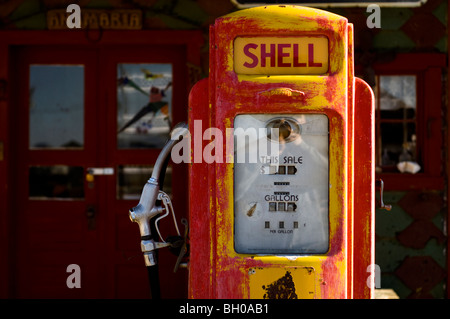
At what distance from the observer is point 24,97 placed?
18.1 ft

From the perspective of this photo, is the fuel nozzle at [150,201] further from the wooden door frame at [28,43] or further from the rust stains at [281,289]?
the wooden door frame at [28,43]

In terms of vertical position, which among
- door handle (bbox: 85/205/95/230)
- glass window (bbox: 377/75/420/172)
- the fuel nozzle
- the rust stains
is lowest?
the rust stains

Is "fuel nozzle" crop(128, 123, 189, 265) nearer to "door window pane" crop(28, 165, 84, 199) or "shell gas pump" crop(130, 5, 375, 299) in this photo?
"shell gas pump" crop(130, 5, 375, 299)

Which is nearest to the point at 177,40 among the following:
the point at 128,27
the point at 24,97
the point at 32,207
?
the point at 128,27

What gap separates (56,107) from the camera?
18.2 feet

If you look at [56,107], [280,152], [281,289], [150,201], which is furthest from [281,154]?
[56,107]

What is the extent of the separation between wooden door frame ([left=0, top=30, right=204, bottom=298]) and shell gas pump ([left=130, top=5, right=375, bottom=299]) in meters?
2.37

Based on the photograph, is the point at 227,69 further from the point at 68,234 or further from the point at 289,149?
the point at 68,234

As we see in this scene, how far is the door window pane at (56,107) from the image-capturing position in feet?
18.1

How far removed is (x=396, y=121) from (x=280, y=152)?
9.08 feet

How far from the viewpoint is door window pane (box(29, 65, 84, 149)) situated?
553 centimetres

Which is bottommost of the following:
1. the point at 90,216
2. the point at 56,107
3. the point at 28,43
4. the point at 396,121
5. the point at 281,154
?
the point at 90,216

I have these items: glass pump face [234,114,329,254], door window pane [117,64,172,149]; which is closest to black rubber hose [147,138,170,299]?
glass pump face [234,114,329,254]

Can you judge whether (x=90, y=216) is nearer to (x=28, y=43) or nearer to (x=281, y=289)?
(x=28, y=43)
